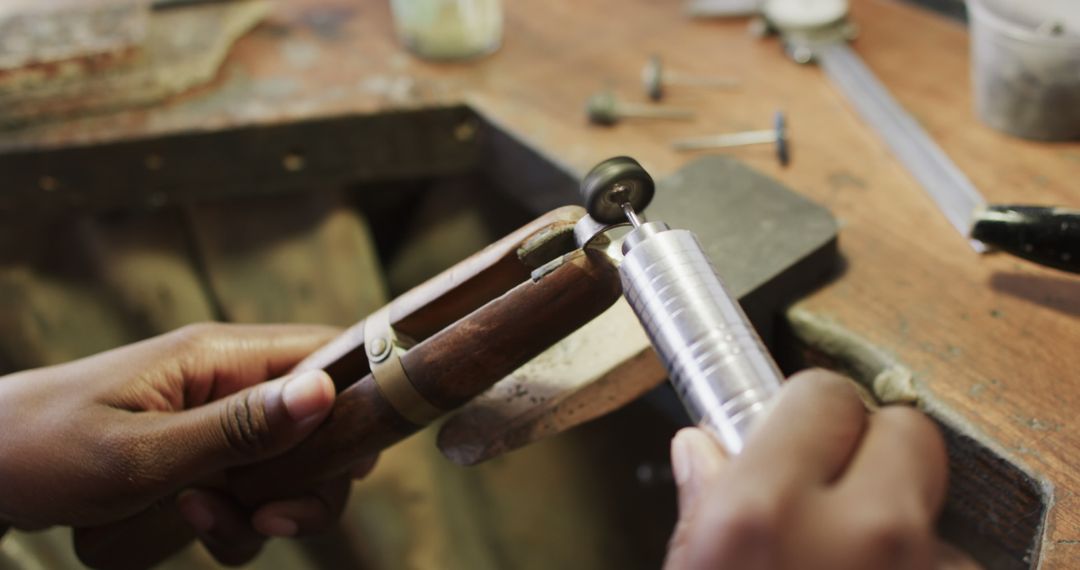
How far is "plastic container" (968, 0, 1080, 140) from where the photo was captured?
795mm

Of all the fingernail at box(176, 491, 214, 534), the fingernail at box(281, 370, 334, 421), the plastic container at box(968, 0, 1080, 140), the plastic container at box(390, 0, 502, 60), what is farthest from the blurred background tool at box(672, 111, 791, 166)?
the fingernail at box(176, 491, 214, 534)


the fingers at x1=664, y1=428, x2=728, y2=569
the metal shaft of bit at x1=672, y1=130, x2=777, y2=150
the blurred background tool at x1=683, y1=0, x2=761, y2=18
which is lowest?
the metal shaft of bit at x1=672, y1=130, x2=777, y2=150

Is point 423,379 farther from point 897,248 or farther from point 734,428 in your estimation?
point 897,248

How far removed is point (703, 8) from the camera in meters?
1.16

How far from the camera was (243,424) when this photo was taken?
0.63m

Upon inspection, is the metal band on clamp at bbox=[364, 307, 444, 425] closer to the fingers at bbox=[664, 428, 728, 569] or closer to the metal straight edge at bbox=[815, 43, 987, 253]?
the fingers at bbox=[664, 428, 728, 569]

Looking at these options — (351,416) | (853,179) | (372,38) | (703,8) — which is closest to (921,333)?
(853,179)

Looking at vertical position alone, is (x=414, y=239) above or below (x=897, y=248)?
below

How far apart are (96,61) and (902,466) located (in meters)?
1.04

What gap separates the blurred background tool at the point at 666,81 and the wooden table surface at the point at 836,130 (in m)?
0.01

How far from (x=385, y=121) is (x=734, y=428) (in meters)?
0.72

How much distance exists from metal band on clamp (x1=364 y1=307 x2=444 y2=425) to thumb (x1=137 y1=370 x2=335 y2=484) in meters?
0.05

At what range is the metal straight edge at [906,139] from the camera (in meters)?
0.78

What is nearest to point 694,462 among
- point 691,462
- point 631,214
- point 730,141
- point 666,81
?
point 691,462
